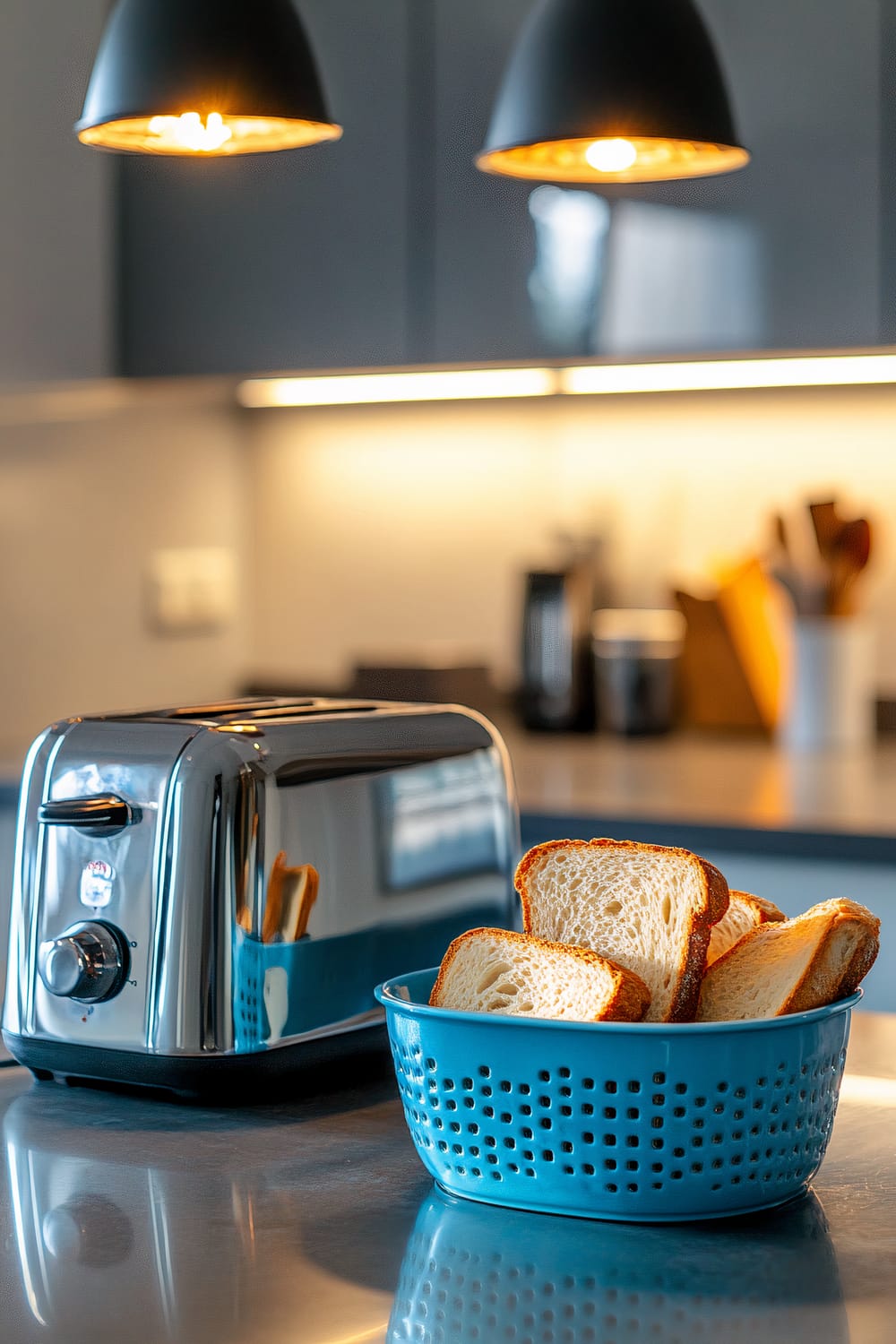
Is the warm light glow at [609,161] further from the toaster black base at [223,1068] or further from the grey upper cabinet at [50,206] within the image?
the grey upper cabinet at [50,206]

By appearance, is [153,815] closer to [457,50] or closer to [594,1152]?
[594,1152]

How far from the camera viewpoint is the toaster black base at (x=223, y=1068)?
3.21ft

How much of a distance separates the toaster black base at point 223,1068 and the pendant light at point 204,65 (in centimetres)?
67

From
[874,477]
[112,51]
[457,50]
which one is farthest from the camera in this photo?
[874,477]

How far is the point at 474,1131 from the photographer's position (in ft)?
2.68

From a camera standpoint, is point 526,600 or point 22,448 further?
point 526,600

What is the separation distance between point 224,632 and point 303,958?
1.96 m

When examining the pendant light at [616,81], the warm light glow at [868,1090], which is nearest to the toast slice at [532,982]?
the warm light glow at [868,1090]

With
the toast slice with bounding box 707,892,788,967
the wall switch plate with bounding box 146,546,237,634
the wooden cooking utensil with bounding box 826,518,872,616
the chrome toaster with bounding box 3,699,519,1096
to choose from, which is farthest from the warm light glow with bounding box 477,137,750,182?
the wall switch plate with bounding box 146,546,237,634

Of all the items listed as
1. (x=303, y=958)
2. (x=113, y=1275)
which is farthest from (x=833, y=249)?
(x=113, y=1275)

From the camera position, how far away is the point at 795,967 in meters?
0.83

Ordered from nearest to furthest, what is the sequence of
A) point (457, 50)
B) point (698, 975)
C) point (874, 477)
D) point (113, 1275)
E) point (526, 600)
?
point (113, 1275)
point (698, 975)
point (457, 50)
point (874, 477)
point (526, 600)

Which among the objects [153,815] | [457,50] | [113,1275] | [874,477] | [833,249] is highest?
[457,50]

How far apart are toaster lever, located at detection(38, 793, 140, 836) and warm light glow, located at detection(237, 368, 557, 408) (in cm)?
155
